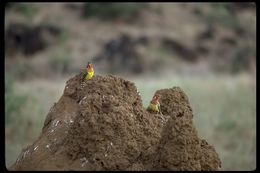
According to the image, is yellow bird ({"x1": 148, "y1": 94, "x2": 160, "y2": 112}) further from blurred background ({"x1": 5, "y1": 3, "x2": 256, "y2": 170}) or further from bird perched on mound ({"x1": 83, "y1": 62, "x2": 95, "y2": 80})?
blurred background ({"x1": 5, "y1": 3, "x2": 256, "y2": 170})

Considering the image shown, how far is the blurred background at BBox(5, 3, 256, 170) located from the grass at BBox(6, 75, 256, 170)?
0.03m

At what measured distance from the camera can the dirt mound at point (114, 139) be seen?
4520 mm

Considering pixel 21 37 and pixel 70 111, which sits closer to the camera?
pixel 70 111

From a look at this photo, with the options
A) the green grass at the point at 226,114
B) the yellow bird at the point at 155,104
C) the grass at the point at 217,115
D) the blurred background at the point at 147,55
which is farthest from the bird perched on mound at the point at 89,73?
the blurred background at the point at 147,55

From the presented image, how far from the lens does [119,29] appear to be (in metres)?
30.3

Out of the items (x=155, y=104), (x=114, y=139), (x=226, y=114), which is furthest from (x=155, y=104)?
(x=226, y=114)

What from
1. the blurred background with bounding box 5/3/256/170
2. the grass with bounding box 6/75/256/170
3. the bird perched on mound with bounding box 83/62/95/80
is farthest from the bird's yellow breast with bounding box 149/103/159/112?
the blurred background with bounding box 5/3/256/170

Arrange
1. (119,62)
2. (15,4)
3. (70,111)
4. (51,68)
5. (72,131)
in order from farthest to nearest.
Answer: (119,62) < (51,68) < (15,4) < (70,111) < (72,131)

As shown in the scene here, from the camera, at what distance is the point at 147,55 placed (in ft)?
92.4

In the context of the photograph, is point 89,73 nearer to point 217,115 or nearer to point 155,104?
point 155,104
